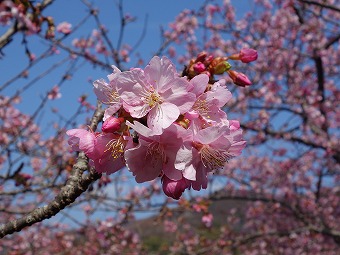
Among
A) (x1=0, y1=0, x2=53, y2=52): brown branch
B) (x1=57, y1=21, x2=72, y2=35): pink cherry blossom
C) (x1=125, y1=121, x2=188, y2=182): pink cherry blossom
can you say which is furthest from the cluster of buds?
(x1=57, y1=21, x2=72, y2=35): pink cherry blossom

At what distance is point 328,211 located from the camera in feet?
34.1

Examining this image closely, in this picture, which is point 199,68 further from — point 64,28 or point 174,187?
point 64,28

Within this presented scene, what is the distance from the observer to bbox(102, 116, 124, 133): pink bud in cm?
122

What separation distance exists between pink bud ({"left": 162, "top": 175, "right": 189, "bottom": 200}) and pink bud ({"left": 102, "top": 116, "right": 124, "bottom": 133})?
0.24 meters

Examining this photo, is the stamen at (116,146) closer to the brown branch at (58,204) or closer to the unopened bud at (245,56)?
the brown branch at (58,204)

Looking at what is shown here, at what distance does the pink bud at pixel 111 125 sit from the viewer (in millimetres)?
1221

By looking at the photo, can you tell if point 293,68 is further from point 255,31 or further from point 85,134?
point 85,134

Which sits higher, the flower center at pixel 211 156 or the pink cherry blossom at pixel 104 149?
the pink cherry blossom at pixel 104 149

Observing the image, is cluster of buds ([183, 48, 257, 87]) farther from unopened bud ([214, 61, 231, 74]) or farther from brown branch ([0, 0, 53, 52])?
brown branch ([0, 0, 53, 52])

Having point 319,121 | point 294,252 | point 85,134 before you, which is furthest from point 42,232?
point 85,134

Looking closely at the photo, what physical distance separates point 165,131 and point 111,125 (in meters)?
0.18

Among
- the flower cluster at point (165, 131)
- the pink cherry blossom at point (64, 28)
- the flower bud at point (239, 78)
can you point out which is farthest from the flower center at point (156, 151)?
the pink cherry blossom at point (64, 28)

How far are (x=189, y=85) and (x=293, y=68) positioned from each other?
8.64m

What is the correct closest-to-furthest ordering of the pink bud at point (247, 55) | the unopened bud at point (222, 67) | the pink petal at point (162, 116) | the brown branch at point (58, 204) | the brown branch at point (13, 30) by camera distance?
the pink petal at point (162, 116), the brown branch at point (58, 204), the unopened bud at point (222, 67), the pink bud at point (247, 55), the brown branch at point (13, 30)
